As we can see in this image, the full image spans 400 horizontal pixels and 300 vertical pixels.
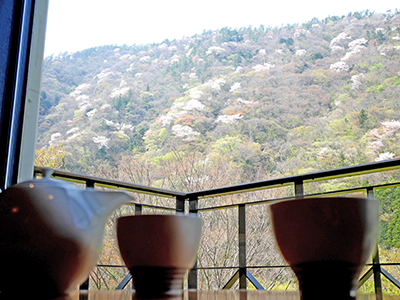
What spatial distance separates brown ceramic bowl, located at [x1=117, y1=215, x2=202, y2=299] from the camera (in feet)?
1.14

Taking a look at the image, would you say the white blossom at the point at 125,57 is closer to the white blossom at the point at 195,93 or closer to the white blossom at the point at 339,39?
the white blossom at the point at 195,93

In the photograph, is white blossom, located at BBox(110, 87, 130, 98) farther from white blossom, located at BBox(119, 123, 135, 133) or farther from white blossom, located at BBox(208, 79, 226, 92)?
white blossom, located at BBox(208, 79, 226, 92)

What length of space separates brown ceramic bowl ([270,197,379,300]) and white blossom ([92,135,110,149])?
11.5m

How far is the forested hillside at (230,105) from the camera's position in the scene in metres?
10.2

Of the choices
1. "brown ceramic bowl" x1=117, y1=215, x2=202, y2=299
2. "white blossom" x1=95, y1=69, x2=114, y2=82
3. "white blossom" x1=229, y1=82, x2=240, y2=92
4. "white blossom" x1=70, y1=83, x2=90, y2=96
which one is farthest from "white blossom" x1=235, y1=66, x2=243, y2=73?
"brown ceramic bowl" x1=117, y1=215, x2=202, y2=299

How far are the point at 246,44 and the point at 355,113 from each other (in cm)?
571

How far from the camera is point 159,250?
1.14 ft

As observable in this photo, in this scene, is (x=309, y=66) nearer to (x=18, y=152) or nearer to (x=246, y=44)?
(x=246, y=44)

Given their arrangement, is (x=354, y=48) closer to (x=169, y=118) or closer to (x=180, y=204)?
(x=169, y=118)

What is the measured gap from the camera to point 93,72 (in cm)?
1401

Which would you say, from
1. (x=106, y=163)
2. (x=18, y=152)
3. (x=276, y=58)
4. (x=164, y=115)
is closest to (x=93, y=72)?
(x=164, y=115)

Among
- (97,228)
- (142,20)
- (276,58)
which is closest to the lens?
(97,228)

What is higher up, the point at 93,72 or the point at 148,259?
the point at 93,72

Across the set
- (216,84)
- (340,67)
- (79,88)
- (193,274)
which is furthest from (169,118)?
(193,274)
